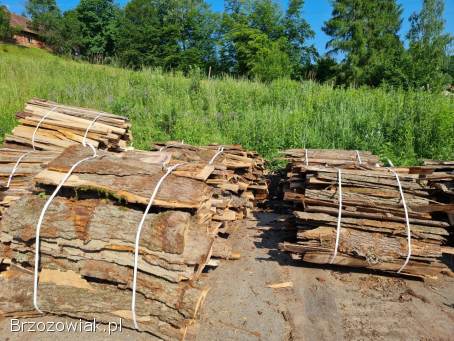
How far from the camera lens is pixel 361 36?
106 feet

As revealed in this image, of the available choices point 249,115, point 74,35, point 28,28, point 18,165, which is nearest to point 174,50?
point 74,35

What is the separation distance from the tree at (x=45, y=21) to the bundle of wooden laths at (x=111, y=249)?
185 feet

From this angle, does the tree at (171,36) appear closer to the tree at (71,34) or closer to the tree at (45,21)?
the tree at (71,34)

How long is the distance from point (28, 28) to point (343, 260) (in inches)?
2636

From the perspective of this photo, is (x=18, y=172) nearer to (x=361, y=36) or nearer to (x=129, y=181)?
(x=129, y=181)

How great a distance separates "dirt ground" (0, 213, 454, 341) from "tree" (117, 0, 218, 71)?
38.3m

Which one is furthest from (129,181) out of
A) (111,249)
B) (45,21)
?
(45,21)

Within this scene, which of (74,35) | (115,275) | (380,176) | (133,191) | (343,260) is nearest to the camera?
(115,275)

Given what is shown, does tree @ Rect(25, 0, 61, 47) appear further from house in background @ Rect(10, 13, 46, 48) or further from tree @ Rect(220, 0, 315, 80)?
tree @ Rect(220, 0, 315, 80)

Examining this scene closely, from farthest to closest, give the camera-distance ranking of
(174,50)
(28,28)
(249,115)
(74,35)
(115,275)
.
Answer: (28,28) → (74,35) → (174,50) → (249,115) → (115,275)

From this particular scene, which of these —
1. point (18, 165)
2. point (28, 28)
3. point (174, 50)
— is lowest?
point (18, 165)

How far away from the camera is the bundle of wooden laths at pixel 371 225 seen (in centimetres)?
390

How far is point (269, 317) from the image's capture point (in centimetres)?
329

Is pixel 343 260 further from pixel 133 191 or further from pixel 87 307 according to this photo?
pixel 87 307
